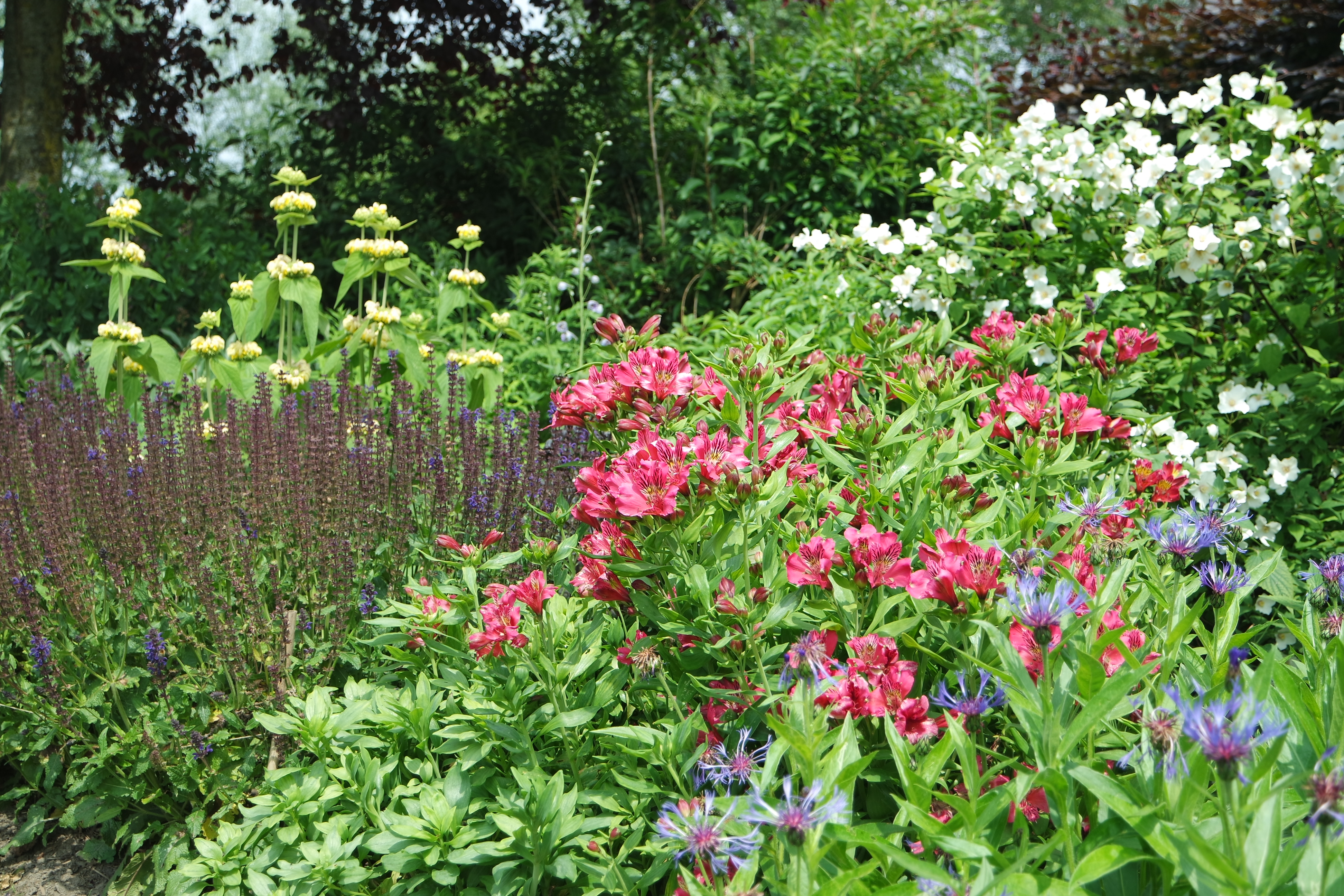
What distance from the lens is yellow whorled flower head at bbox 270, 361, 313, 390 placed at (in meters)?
3.55

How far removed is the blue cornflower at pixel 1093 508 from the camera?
1.66 m

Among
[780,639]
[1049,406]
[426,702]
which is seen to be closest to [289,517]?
[426,702]

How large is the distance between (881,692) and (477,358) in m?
2.76

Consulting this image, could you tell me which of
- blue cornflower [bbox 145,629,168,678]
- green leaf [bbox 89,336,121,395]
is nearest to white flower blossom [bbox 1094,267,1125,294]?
blue cornflower [bbox 145,629,168,678]

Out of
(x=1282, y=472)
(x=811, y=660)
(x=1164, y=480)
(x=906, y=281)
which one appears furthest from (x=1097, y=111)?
(x=811, y=660)

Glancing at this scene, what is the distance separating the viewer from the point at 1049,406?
6.61 ft

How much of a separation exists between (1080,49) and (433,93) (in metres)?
4.98

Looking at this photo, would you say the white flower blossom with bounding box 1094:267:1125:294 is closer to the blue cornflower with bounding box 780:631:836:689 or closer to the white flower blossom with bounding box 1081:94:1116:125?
the white flower blossom with bounding box 1081:94:1116:125

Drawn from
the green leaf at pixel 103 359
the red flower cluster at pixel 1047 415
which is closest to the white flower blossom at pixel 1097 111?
the red flower cluster at pixel 1047 415

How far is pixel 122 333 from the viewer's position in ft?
11.9

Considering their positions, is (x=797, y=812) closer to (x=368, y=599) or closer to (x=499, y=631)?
(x=499, y=631)

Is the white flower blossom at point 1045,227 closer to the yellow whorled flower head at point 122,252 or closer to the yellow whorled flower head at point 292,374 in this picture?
the yellow whorled flower head at point 292,374

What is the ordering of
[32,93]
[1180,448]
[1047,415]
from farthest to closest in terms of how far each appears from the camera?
[32,93] < [1180,448] < [1047,415]

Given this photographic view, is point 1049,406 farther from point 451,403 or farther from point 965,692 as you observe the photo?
point 451,403
